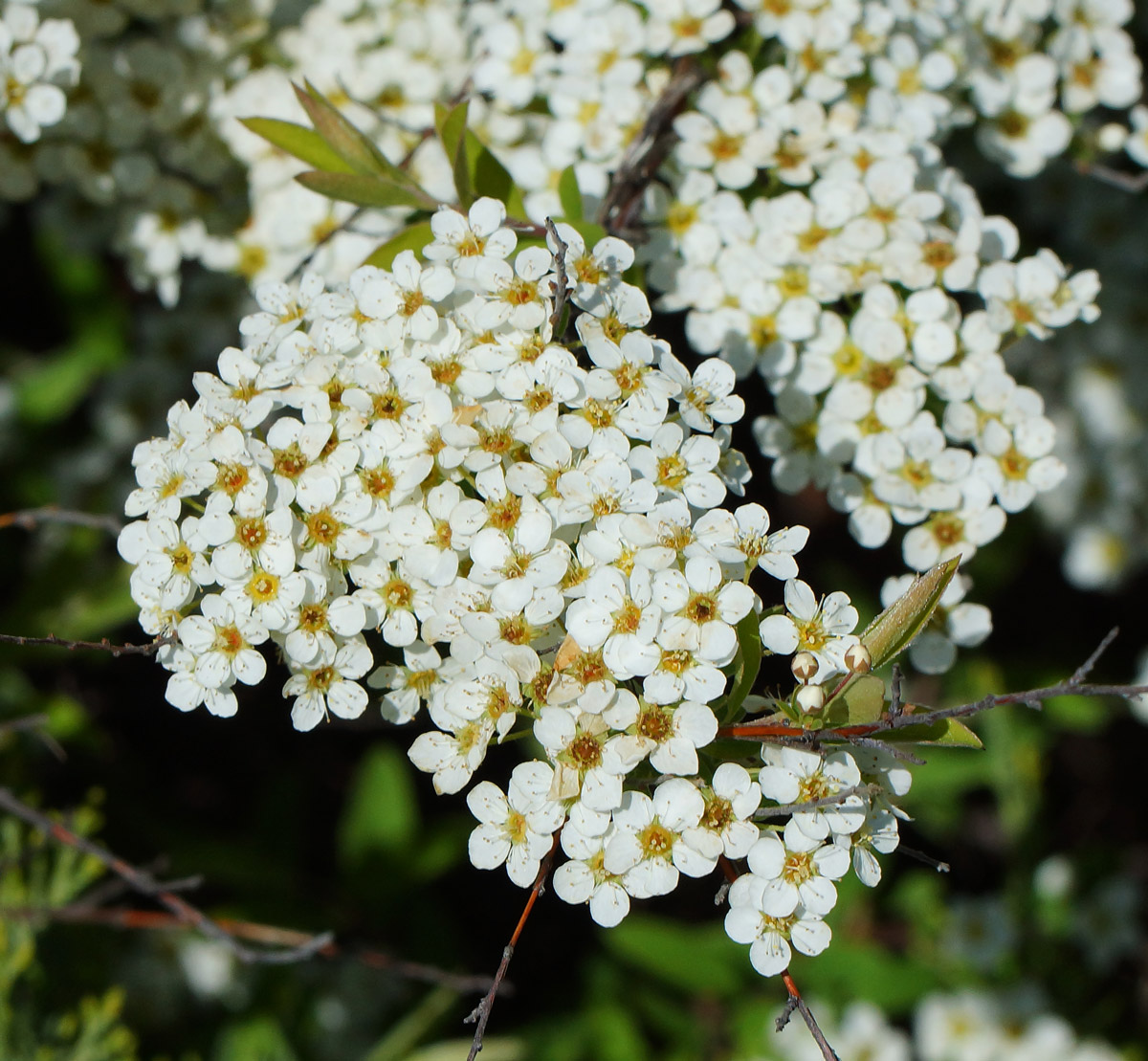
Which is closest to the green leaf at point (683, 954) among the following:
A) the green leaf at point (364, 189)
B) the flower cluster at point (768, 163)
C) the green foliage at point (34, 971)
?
the green foliage at point (34, 971)

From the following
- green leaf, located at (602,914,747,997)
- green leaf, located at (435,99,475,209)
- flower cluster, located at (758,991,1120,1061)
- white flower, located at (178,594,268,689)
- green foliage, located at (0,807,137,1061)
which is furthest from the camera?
flower cluster, located at (758,991,1120,1061)

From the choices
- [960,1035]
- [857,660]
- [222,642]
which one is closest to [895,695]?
[857,660]

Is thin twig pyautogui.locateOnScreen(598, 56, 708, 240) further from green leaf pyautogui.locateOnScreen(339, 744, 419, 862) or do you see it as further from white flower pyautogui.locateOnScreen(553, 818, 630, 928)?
green leaf pyautogui.locateOnScreen(339, 744, 419, 862)

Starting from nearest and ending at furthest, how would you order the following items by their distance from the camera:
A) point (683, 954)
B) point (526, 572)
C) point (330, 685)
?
point (526, 572) < point (330, 685) < point (683, 954)

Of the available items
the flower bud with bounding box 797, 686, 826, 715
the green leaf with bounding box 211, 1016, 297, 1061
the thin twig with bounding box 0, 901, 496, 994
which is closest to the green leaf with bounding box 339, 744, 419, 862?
the green leaf with bounding box 211, 1016, 297, 1061

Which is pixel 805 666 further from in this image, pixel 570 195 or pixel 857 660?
pixel 570 195

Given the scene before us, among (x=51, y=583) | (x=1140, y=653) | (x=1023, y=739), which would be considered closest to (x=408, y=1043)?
(x=51, y=583)
